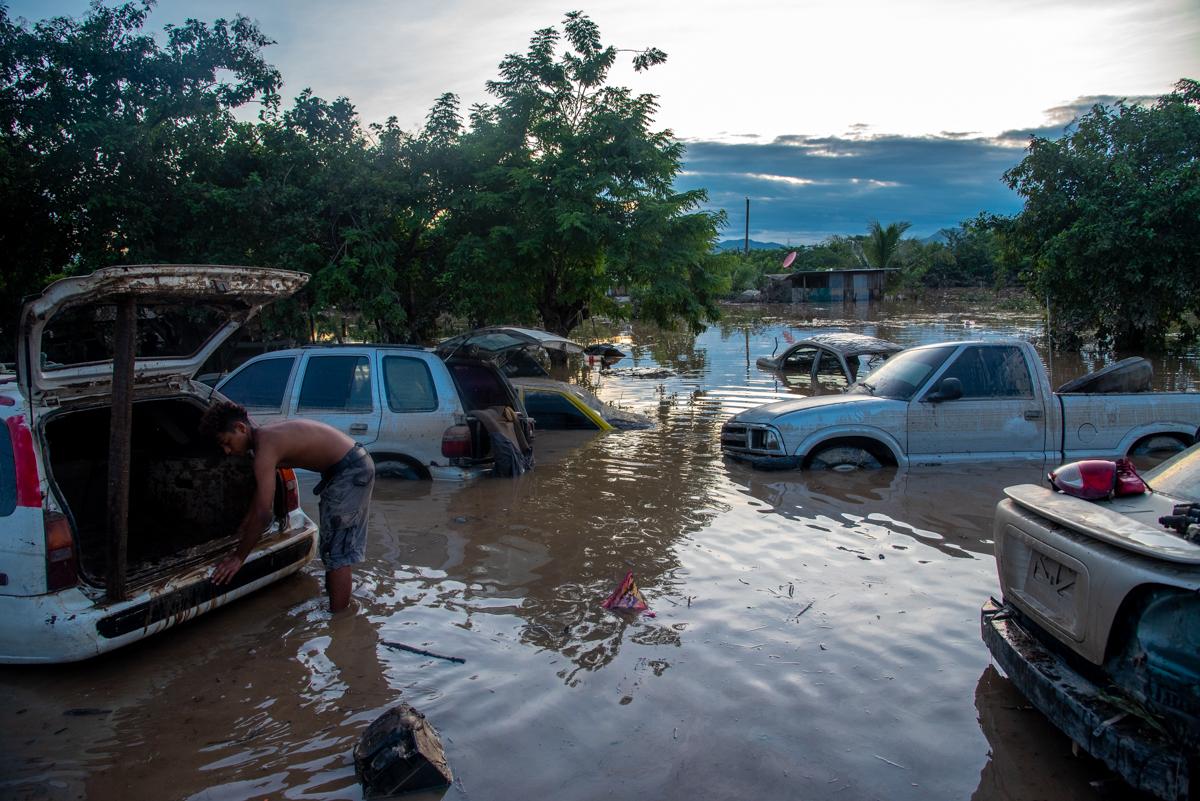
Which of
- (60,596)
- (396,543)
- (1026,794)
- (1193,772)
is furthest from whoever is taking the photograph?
(396,543)

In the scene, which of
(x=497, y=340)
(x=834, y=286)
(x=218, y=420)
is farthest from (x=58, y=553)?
(x=834, y=286)

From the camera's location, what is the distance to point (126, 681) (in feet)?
13.7

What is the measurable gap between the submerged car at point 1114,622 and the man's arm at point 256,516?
153 inches

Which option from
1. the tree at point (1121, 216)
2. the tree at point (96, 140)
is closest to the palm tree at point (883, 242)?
the tree at point (1121, 216)

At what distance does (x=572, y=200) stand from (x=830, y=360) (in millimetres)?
8553

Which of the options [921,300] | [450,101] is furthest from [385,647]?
[921,300]

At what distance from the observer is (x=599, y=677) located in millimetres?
4164

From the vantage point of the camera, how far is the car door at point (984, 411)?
28.0ft

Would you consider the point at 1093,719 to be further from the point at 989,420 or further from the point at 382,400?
the point at 382,400

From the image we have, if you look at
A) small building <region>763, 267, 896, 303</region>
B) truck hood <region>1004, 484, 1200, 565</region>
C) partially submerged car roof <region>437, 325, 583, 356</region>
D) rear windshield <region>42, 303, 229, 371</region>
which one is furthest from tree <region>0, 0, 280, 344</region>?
small building <region>763, 267, 896, 303</region>

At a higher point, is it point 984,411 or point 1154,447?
point 984,411

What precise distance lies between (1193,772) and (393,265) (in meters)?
12.9

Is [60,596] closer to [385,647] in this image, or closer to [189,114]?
[385,647]

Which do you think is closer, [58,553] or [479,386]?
[58,553]
